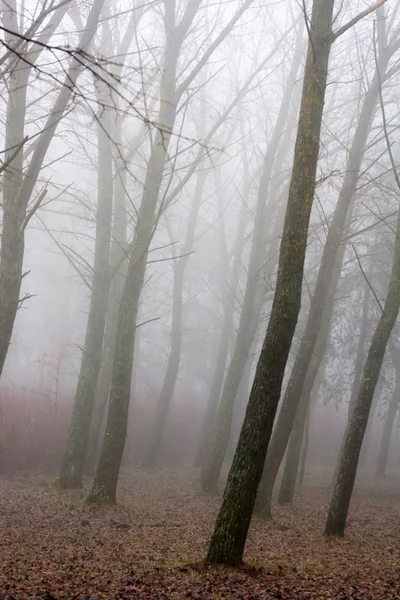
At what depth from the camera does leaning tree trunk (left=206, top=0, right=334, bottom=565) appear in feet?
19.8

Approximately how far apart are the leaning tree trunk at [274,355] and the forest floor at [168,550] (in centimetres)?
45

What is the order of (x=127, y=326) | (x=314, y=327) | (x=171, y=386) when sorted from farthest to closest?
(x=171, y=386) < (x=314, y=327) < (x=127, y=326)

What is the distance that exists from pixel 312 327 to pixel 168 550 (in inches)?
204

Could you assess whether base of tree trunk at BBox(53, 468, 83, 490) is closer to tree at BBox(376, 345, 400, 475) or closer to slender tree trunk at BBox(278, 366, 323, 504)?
slender tree trunk at BBox(278, 366, 323, 504)

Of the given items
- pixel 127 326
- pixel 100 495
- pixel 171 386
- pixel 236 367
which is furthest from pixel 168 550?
pixel 171 386

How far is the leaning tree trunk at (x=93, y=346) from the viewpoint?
1154 cm

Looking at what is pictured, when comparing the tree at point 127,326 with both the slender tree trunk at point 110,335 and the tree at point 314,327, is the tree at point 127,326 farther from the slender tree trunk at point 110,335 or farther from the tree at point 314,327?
the slender tree trunk at point 110,335

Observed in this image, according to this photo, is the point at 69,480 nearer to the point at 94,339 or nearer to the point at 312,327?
the point at 94,339

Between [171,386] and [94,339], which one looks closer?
[94,339]

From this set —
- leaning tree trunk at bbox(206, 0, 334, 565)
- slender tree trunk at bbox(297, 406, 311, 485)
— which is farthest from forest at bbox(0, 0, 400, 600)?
slender tree trunk at bbox(297, 406, 311, 485)

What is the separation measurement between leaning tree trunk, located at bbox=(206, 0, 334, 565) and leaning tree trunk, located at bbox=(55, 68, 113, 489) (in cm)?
533

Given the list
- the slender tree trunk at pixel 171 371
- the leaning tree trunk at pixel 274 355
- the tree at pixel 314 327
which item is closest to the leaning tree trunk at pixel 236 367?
the tree at pixel 314 327

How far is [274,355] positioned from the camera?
6148 millimetres

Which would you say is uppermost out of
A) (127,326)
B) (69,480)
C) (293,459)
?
(127,326)
